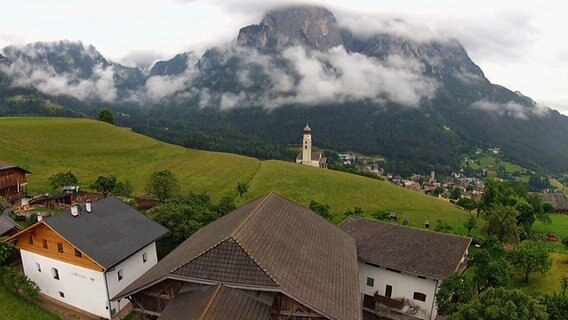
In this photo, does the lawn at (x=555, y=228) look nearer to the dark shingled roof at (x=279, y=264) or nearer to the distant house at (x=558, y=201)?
the distant house at (x=558, y=201)

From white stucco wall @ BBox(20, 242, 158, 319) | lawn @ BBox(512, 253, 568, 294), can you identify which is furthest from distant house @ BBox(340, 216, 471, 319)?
white stucco wall @ BBox(20, 242, 158, 319)

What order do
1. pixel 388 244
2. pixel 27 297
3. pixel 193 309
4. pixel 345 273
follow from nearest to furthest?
pixel 193 309
pixel 345 273
pixel 27 297
pixel 388 244

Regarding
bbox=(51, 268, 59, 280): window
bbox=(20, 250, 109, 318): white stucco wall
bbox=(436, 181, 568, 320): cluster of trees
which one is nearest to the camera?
bbox=(436, 181, 568, 320): cluster of trees

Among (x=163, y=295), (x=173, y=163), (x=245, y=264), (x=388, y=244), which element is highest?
(x=245, y=264)

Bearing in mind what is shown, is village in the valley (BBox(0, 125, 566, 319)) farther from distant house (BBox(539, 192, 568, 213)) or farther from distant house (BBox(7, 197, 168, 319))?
distant house (BBox(539, 192, 568, 213))

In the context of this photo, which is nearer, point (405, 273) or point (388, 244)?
point (405, 273)

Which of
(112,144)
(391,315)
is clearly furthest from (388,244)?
(112,144)

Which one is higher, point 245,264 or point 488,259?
point 245,264

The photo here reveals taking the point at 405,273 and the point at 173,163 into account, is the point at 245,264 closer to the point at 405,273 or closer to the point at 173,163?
the point at 405,273
